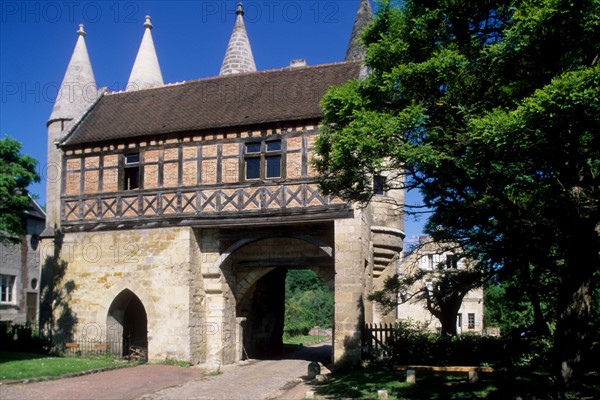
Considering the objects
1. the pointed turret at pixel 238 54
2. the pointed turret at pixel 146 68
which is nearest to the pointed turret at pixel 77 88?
the pointed turret at pixel 146 68

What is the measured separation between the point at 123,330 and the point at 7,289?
14280mm

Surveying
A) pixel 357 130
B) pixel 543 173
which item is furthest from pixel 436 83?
pixel 543 173

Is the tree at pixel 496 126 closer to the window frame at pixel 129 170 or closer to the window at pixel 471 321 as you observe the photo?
the window frame at pixel 129 170

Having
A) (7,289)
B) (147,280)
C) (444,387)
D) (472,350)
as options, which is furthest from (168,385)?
(7,289)

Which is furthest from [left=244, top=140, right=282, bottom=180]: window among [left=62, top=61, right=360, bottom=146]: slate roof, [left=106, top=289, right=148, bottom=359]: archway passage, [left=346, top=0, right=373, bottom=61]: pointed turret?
[left=346, top=0, right=373, bottom=61]: pointed turret

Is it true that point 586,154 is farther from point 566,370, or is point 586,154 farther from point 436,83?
point 566,370

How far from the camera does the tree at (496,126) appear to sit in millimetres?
7922

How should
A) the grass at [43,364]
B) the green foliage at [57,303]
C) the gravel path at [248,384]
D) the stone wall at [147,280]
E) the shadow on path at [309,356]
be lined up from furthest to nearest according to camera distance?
the shadow on path at [309,356] → the green foliage at [57,303] → the stone wall at [147,280] → the grass at [43,364] → the gravel path at [248,384]

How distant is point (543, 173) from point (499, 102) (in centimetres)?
136

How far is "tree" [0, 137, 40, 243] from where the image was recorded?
48.4 ft

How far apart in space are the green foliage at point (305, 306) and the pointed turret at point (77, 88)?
56.8 ft

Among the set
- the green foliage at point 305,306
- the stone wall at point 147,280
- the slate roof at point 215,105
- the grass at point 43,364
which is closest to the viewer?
the grass at point 43,364

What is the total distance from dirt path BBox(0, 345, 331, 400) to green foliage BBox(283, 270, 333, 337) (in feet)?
56.9

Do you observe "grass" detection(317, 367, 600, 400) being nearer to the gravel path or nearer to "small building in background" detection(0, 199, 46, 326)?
the gravel path
